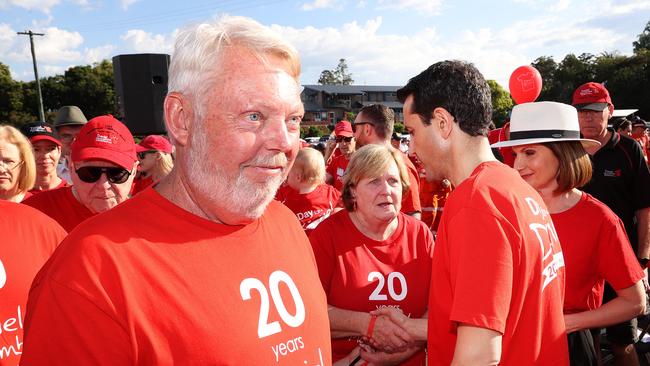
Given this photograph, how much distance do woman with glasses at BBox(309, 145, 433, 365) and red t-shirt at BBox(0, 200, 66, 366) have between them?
145 cm

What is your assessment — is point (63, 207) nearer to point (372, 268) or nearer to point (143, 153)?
point (372, 268)

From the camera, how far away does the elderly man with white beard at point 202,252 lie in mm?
1135

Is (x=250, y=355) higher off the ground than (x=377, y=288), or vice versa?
(x=250, y=355)

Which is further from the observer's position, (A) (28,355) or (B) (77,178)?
(B) (77,178)

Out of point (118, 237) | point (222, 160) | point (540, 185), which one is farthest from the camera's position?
point (540, 185)

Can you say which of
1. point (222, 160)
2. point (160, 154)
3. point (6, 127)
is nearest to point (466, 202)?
point (222, 160)

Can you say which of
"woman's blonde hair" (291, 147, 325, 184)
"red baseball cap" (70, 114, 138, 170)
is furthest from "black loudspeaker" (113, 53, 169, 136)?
"red baseball cap" (70, 114, 138, 170)

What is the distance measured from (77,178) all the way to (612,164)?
461cm

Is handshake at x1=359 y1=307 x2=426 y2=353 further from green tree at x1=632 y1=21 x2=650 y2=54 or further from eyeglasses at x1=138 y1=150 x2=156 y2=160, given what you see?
green tree at x1=632 y1=21 x2=650 y2=54

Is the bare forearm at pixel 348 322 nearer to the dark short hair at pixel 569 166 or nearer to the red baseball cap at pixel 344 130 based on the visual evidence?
the dark short hair at pixel 569 166

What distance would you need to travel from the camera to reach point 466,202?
5.90 ft

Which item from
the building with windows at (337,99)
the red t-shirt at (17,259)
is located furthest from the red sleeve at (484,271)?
the building with windows at (337,99)

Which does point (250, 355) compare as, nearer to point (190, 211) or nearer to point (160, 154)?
point (190, 211)

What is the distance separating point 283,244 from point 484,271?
0.74m
